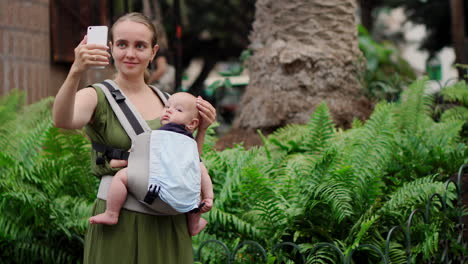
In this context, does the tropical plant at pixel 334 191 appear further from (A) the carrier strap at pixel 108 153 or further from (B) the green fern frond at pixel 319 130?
(A) the carrier strap at pixel 108 153

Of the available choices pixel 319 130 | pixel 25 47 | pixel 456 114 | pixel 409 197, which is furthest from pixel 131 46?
pixel 25 47

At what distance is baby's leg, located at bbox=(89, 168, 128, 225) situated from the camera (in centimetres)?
251

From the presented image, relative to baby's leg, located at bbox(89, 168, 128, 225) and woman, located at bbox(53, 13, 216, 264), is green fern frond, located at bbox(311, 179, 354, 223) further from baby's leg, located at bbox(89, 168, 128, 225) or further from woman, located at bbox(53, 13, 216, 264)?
baby's leg, located at bbox(89, 168, 128, 225)

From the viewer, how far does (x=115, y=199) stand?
2.52 m

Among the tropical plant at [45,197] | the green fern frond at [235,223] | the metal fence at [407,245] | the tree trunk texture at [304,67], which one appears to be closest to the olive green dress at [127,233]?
the metal fence at [407,245]

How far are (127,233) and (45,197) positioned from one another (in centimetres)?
209

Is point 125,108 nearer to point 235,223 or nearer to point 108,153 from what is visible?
point 108,153

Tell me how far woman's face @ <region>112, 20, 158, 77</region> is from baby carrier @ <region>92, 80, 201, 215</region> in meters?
0.14

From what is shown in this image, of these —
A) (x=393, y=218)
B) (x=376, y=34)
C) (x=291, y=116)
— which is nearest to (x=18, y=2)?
(x=291, y=116)

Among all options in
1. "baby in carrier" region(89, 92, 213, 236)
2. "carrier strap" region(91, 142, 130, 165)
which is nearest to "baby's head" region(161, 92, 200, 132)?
"baby in carrier" region(89, 92, 213, 236)

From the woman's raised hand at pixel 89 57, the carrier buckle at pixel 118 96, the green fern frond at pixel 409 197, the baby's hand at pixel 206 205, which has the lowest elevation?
the green fern frond at pixel 409 197

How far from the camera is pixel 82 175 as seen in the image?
4.66 metres

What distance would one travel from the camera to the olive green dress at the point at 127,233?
8.51ft

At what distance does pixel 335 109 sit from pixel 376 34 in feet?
90.5
